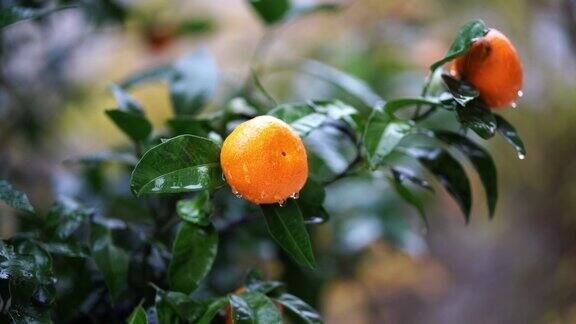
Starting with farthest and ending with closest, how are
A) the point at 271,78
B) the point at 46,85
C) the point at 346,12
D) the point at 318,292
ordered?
the point at 346,12 < the point at 271,78 < the point at 46,85 < the point at 318,292

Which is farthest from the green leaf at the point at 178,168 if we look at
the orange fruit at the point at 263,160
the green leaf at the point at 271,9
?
the green leaf at the point at 271,9

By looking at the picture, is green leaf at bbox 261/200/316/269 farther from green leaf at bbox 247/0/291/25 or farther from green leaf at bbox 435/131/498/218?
green leaf at bbox 247/0/291/25

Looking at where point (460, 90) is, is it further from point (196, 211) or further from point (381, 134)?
point (196, 211)

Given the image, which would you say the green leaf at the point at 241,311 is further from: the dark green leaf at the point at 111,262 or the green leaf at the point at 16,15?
the green leaf at the point at 16,15

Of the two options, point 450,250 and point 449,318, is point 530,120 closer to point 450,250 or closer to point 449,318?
point 450,250

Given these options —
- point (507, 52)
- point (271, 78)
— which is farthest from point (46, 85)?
point (507, 52)
